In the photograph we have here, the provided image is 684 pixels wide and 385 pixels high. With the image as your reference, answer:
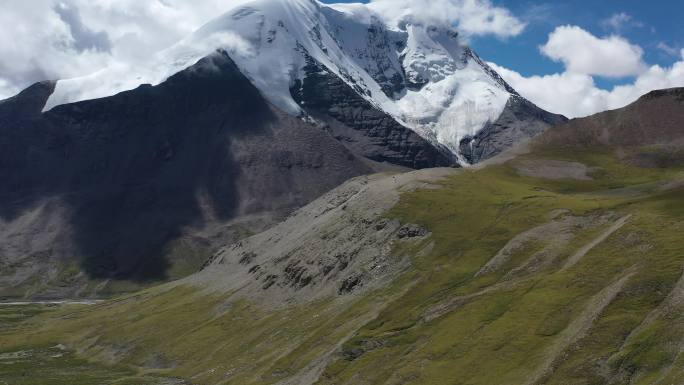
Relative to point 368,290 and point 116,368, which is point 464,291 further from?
point 116,368

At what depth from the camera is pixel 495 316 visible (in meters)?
122

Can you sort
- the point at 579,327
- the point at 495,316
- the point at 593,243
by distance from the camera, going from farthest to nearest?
the point at 593,243
the point at 495,316
the point at 579,327

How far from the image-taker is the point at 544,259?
143500 mm

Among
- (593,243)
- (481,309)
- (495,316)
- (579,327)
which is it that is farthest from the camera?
(593,243)

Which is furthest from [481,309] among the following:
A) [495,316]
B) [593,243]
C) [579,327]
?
[593,243]

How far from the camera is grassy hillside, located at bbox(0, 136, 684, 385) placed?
3878 inches

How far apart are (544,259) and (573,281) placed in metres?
20.6

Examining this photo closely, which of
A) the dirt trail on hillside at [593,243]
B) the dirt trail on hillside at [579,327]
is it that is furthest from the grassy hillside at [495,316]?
the dirt trail on hillside at [593,243]

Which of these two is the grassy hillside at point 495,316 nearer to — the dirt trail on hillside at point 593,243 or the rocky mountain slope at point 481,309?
the rocky mountain slope at point 481,309

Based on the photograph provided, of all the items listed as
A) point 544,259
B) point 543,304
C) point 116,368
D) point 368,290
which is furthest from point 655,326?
point 116,368

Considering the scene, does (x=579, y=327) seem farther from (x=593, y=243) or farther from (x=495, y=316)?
(x=593, y=243)

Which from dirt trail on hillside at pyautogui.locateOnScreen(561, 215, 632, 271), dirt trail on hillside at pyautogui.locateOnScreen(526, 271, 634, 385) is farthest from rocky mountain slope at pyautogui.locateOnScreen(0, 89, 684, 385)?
dirt trail on hillside at pyautogui.locateOnScreen(561, 215, 632, 271)

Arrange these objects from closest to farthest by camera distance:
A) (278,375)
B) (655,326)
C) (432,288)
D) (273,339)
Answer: (655,326) → (278,375) → (432,288) → (273,339)

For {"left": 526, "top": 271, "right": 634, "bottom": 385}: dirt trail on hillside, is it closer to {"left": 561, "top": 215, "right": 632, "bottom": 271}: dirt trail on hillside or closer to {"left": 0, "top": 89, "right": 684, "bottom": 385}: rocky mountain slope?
{"left": 0, "top": 89, "right": 684, "bottom": 385}: rocky mountain slope
